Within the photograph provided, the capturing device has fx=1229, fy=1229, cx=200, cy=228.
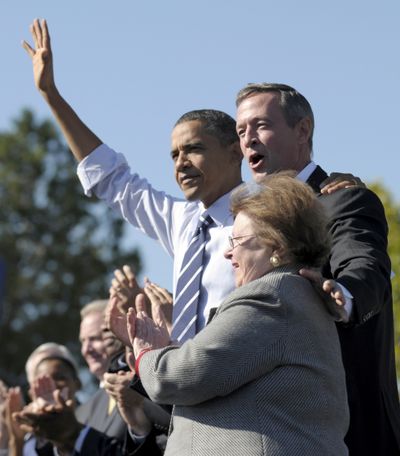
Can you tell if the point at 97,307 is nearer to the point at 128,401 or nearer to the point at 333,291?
the point at 128,401

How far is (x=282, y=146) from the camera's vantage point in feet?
17.3

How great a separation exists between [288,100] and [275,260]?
1449 mm

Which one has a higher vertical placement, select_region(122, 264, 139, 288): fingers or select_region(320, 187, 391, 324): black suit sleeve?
select_region(320, 187, 391, 324): black suit sleeve

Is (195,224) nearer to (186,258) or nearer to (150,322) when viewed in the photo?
(186,258)

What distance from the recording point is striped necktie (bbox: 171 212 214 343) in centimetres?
549

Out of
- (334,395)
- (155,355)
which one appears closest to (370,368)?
(334,395)

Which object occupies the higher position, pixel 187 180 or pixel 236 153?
pixel 236 153

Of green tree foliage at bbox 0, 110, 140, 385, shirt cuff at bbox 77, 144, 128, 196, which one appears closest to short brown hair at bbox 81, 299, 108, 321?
shirt cuff at bbox 77, 144, 128, 196

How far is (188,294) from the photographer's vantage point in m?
5.53

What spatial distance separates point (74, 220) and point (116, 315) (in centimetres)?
3270

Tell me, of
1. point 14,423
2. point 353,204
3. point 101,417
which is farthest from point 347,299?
point 101,417

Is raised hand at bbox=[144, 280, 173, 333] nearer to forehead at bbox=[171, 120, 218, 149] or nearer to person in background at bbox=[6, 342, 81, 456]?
forehead at bbox=[171, 120, 218, 149]

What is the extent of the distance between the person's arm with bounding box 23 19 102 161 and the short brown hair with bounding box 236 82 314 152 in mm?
963

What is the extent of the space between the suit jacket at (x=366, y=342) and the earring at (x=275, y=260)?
0.47 m
